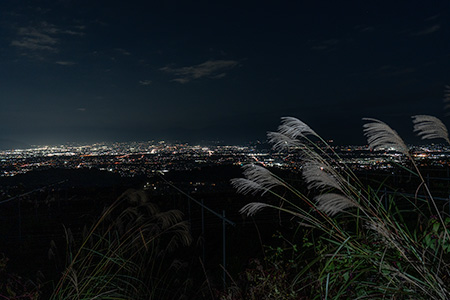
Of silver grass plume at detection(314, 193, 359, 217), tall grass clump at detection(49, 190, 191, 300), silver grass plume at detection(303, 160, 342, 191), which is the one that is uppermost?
silver grass plume at detection(303, 160, 342, 191)

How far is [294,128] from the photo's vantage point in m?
2.06

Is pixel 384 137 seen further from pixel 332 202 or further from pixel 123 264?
pixel 123 264

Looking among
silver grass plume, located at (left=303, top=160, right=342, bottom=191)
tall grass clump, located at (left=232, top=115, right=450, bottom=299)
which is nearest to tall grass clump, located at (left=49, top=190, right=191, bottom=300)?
tall grass clump, located at (left=232, top=115, right=450, bottom=299)

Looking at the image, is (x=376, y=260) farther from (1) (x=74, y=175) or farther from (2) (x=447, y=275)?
(1) (x=74, y=175)

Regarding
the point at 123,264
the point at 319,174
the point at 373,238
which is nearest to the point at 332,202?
the point at 319,174

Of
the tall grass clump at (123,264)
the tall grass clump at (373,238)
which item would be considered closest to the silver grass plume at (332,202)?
the tall grass clump at (373,238)

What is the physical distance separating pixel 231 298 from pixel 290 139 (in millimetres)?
1110

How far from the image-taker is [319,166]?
76.8 inches

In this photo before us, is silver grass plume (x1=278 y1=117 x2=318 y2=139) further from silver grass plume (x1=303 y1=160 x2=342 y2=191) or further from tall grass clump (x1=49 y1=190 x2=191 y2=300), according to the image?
tall grass clump (x1=49 y1=190 x2=191 y2=300)

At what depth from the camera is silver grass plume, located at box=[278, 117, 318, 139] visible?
2.00 metres

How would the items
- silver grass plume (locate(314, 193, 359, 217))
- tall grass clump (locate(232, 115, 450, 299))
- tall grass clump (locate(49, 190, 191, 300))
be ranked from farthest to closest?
tall grass clump (locate(49, 190, 191, 300)), silver grass plume (locate(314, 193, 359, 217)), tall grass clump (locate(232, 115, 450, 299))

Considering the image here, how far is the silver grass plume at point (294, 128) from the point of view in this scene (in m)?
2.00

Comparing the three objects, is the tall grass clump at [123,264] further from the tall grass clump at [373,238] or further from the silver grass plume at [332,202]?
the silver grass plume at [332,202]

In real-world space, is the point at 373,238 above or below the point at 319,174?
below
